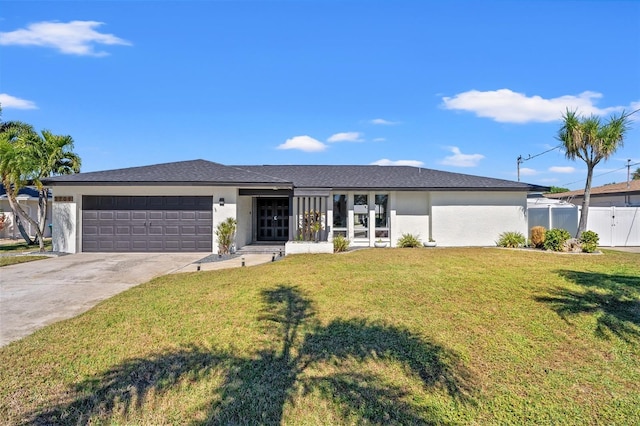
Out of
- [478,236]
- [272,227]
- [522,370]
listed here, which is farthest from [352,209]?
[522,370]

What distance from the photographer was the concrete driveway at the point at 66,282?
611 cm

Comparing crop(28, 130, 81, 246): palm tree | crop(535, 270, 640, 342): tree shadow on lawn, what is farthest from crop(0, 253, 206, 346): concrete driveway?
crop(535, 270, 640, 342): tree shadow on lawn

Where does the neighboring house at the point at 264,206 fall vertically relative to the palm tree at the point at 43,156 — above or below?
below

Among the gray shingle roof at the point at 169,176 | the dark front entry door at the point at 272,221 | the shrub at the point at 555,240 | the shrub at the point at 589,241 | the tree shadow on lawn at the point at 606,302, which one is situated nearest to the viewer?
the tree shadow on lawn at the point at 606,302

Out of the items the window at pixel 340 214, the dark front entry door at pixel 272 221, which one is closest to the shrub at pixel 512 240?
the window at pixel 340 214

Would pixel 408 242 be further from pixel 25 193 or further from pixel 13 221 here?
pixel 25 193

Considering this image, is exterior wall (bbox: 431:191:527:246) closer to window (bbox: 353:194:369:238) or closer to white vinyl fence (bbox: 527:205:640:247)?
white vinyl fence (bbox: 527:205:640:247)

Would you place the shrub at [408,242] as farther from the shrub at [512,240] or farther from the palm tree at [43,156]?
the palm tree at [43,156]

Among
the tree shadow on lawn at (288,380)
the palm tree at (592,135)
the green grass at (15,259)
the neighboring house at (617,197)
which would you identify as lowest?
the tree shadow on lawn at (288,380)

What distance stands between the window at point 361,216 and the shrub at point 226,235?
20.9ft

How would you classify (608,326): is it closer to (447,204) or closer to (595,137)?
(447,204)

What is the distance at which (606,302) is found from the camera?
670cm

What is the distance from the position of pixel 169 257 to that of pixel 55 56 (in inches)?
348

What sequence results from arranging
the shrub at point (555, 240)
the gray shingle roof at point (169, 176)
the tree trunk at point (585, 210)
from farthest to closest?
the tree trunk at point (585, 210) < the gray shingle roof at point (169, 176) < the shrub at point (555, 240)
